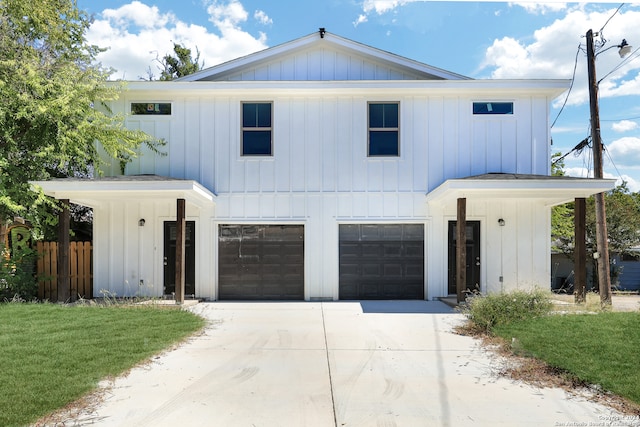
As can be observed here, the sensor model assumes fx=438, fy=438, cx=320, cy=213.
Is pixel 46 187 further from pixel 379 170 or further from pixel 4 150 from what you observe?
pixel 379 170

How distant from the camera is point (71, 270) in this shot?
11914 millimetres

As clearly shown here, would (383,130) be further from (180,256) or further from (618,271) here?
(618,271)

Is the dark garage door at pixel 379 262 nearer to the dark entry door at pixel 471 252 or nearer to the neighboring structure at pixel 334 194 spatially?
the neighboring structure at pixel 334 194

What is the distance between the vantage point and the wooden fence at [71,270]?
38.4ft

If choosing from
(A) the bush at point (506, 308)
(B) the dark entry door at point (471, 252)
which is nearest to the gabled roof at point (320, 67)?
(B) the dark entry door at point (471, 252)

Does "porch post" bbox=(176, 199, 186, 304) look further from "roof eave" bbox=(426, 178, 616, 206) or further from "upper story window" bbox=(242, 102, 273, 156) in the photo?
"roof eave" bbox=(426, 178, 616, 206)

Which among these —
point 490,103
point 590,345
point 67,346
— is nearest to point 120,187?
point 67,346

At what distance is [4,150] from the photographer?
10.9m

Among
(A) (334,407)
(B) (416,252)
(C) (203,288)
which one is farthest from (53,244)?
(A) (334,407)

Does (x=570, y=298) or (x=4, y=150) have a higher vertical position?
(x=4, y=150)

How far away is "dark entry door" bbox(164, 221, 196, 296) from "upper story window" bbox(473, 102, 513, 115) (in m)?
8.34

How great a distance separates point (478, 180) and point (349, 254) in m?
3.86

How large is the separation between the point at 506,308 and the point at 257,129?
7580mm

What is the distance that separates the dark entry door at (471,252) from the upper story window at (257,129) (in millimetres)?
5428
